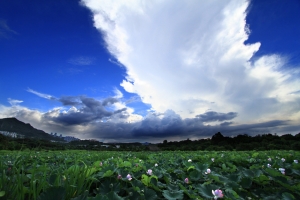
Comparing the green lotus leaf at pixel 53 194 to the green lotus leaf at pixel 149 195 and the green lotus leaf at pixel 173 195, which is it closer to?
the green lotus leaf at pixel 149 195

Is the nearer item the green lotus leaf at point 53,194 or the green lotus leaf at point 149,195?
the green lotus leaf at point 53,194

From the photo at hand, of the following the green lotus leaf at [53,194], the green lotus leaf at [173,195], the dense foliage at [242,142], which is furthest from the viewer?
the dense foliage at [242,142]

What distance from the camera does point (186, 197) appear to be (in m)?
1.89

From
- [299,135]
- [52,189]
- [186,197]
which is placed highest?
[299,135]

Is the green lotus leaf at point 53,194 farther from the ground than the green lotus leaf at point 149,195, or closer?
farther from the ground

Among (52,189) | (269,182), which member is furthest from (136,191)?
(269,182)

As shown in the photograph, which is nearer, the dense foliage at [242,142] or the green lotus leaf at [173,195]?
the green lotus leaf at [173,195]

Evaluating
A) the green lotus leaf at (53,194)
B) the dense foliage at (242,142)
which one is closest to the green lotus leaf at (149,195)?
the green lotus leaf at (53,194)

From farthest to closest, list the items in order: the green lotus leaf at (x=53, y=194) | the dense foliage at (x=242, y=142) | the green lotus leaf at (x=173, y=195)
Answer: the dense foliage at (x=242, y=142), the green lotus leaf at (x=173, y=195), the green lotus leaf at (x=53, y=194)

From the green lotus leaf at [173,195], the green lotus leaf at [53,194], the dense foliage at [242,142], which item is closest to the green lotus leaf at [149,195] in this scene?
the green lotus leaf at [173,195]

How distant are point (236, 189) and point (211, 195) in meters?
0.45

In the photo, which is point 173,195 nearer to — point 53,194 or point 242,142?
point 53,194

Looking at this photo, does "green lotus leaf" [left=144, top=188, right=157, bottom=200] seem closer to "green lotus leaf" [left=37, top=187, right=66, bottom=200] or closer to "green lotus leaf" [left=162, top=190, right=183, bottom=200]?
"green lotus leaf" [left=162, top=190, right=183, bottom=200]

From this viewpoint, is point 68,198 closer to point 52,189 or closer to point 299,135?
point 52,189
